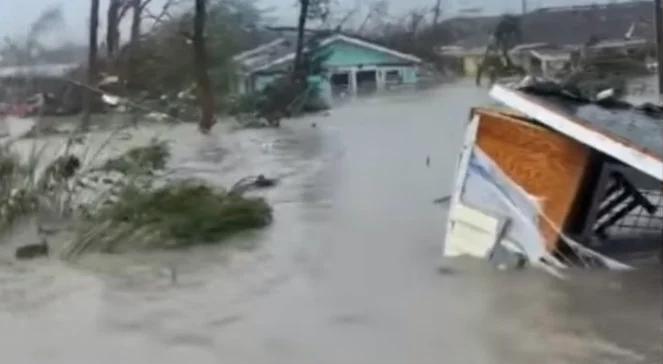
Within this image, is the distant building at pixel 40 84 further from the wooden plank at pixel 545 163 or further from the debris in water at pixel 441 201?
the wooden plank at pixel 545 163

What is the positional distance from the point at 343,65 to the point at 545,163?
38.4m

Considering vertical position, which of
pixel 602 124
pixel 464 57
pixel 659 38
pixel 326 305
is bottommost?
pixel 326 305

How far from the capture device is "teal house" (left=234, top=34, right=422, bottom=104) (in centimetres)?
4519

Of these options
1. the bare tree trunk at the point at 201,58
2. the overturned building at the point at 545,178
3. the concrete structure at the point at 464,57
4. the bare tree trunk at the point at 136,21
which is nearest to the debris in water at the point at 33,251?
the overturned building at the point at 545,178

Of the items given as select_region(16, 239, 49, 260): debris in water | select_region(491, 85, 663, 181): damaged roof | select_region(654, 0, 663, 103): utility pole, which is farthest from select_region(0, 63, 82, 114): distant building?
select_region(491, 85, 663, 181): damaged roof

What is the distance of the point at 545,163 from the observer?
10211mm

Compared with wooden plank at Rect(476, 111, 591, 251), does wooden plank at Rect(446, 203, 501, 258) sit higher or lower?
lower

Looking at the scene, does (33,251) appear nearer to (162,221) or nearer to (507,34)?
(162,221)

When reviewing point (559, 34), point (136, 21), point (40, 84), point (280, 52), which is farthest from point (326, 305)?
point (559, 34)

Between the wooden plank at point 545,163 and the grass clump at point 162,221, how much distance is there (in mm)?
3718

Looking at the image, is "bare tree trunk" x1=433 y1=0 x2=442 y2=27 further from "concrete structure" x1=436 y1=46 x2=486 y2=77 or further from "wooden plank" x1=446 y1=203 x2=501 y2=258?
"wooden plank" x1=446 y1=203 x2=501 y2=258

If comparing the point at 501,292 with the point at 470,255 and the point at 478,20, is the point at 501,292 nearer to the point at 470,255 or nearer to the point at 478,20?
the point at 470,255

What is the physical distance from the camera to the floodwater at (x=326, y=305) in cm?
862

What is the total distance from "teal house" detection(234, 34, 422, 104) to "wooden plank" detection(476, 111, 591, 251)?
33755 millimetres
